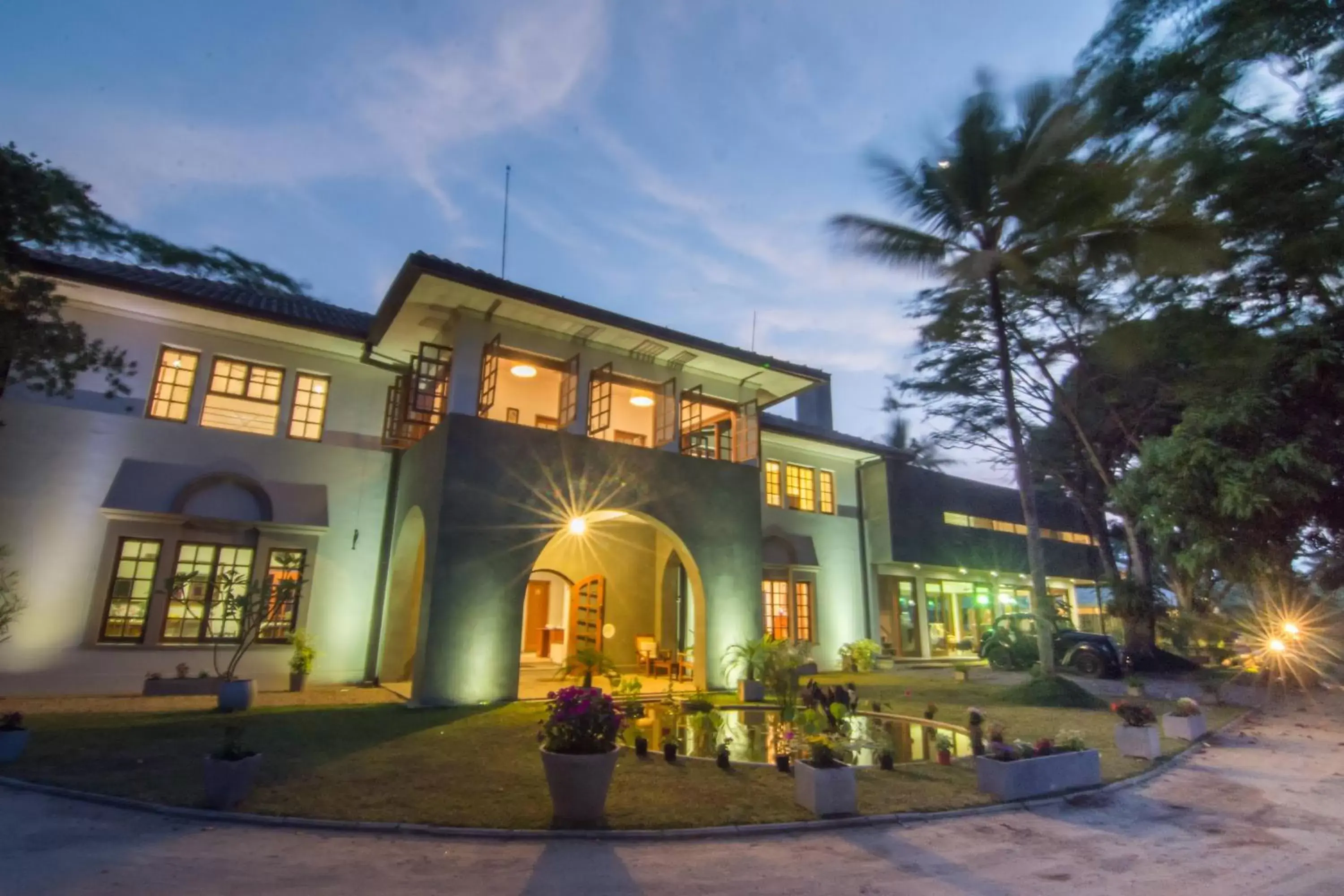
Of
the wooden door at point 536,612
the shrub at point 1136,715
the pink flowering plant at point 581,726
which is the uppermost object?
the wooden door at point 536,612

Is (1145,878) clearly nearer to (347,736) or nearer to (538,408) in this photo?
(347,736)

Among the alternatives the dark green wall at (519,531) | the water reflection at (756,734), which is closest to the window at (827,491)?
the dark green wall at (519,531)

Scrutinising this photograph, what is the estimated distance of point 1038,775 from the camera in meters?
6.06

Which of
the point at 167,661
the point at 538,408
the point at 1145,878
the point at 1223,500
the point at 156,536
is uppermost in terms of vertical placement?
the point at 538,408

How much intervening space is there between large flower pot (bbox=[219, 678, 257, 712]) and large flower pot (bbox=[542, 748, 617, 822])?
22.8 feet

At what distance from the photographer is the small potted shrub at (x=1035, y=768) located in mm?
5922

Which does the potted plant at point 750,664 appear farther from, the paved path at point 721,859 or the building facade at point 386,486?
the paved path at point 721,859

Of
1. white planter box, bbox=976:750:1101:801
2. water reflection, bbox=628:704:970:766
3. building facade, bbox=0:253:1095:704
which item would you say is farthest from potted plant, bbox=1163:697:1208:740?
building facade, bbox=0:253:1095:704

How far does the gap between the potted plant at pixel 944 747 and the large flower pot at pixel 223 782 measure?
6.71 m

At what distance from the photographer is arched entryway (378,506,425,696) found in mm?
12562

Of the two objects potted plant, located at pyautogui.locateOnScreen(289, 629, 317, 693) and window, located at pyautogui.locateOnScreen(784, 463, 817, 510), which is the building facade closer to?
potted plant, located at pyautogui.locateOnScreen(289, 629, 317, 693)

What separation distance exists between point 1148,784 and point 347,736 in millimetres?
8775

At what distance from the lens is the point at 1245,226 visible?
12.5 metres

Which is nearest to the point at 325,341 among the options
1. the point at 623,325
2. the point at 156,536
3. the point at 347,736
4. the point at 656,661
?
the point at 156,536
